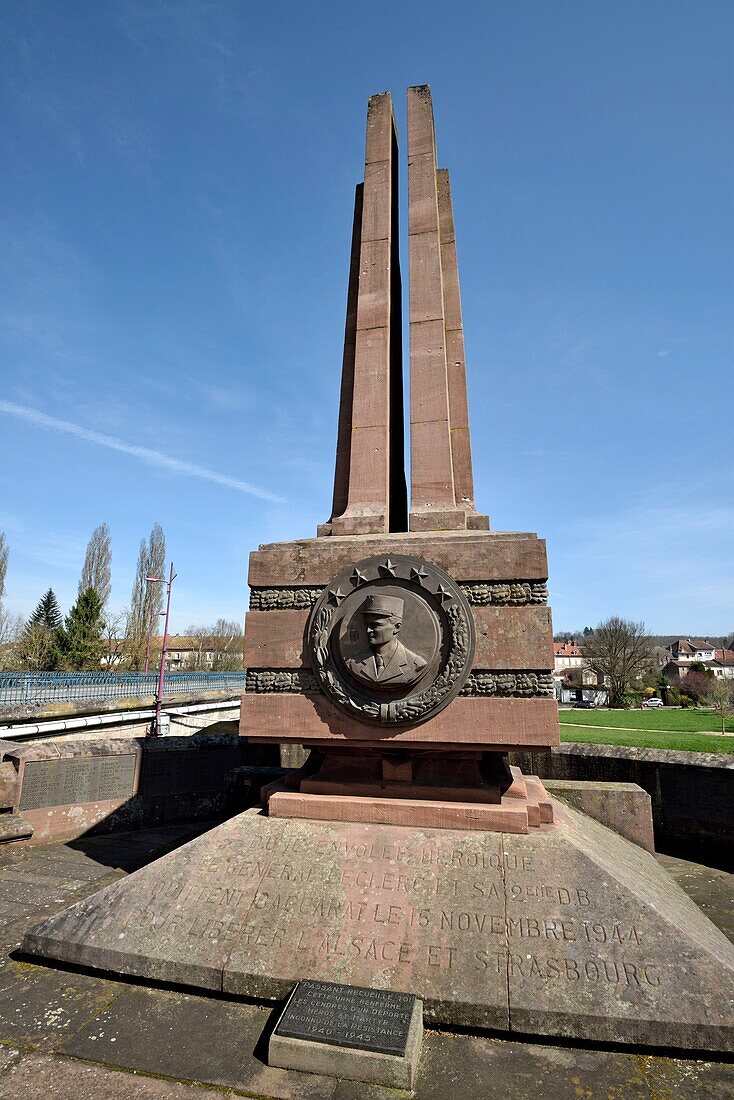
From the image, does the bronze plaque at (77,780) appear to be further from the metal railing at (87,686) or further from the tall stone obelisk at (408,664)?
the metal railing at (87,686)

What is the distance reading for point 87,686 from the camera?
783 inches

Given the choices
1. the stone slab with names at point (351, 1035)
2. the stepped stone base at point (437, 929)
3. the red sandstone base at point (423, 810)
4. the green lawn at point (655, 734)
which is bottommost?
the green lawn at point (655, 734)

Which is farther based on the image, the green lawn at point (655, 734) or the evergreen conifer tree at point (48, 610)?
the evergreen conifer tree at point (48, 610)

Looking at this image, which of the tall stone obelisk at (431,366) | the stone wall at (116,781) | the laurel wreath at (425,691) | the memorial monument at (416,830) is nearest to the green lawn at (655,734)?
the stone wall at (116,781)

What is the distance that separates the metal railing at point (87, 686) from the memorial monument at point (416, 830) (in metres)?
11.0

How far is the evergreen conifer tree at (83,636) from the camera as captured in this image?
4569 centimetres

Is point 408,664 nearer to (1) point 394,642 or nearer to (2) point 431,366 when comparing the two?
(1) point 394,642

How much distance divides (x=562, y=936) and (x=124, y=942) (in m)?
3.38

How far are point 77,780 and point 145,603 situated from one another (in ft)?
175

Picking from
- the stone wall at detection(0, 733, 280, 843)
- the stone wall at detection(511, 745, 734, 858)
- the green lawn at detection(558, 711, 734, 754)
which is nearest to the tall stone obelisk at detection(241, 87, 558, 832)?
the stone wall at detection(511, 745, 734, 858)

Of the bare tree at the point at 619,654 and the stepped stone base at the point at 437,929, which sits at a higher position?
the bare tree at the point at 619,654

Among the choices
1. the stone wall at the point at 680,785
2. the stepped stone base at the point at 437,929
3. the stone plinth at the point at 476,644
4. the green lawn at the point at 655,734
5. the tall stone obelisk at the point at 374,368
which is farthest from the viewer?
the green lawn at the point at 655,734

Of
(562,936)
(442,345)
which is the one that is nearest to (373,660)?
(562,936)

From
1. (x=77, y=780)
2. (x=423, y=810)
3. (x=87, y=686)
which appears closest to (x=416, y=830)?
(x=423, y=810)
